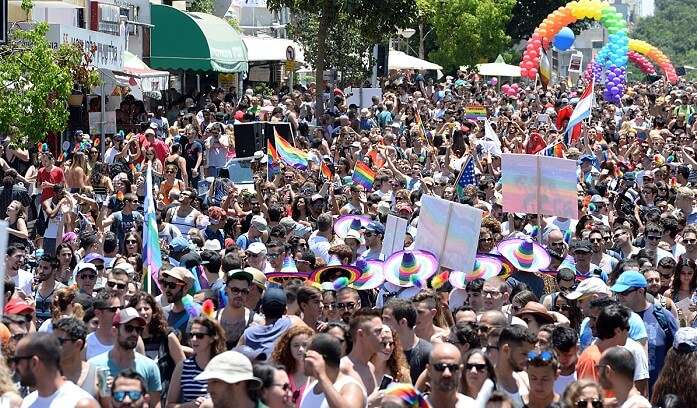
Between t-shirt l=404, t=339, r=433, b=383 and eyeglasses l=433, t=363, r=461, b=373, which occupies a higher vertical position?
eyeglasses l=433, t=363, r=461, b=373

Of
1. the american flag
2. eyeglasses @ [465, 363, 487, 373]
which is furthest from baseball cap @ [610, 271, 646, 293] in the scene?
the american flag

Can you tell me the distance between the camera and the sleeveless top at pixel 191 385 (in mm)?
7844

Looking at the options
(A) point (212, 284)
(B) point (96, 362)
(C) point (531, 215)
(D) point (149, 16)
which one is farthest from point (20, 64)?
(D) point (149, 16)

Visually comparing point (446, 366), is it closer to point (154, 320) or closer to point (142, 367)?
point (142, 367)

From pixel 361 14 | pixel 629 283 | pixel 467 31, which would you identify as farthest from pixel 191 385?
pixel 467 31

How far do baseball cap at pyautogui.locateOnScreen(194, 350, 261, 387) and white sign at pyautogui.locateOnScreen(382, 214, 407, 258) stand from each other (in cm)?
611

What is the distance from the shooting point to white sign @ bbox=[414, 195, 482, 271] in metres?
11.1

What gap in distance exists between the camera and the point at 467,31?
63.5 meters

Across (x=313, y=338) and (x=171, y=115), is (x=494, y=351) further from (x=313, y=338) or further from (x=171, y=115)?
(x=171, y=115)

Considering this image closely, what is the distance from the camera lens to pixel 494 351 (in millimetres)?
8039

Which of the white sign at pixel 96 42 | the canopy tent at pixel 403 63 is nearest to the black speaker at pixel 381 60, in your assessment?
the white sign at pixel 96 42

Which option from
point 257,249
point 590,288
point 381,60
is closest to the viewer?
point 590,288

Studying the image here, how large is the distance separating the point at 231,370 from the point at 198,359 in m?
1.56

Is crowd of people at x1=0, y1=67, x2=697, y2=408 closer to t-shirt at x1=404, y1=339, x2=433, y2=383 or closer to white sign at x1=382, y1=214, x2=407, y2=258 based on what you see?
t-shirt at x1=404, y1=339, x2=433, y2=383
